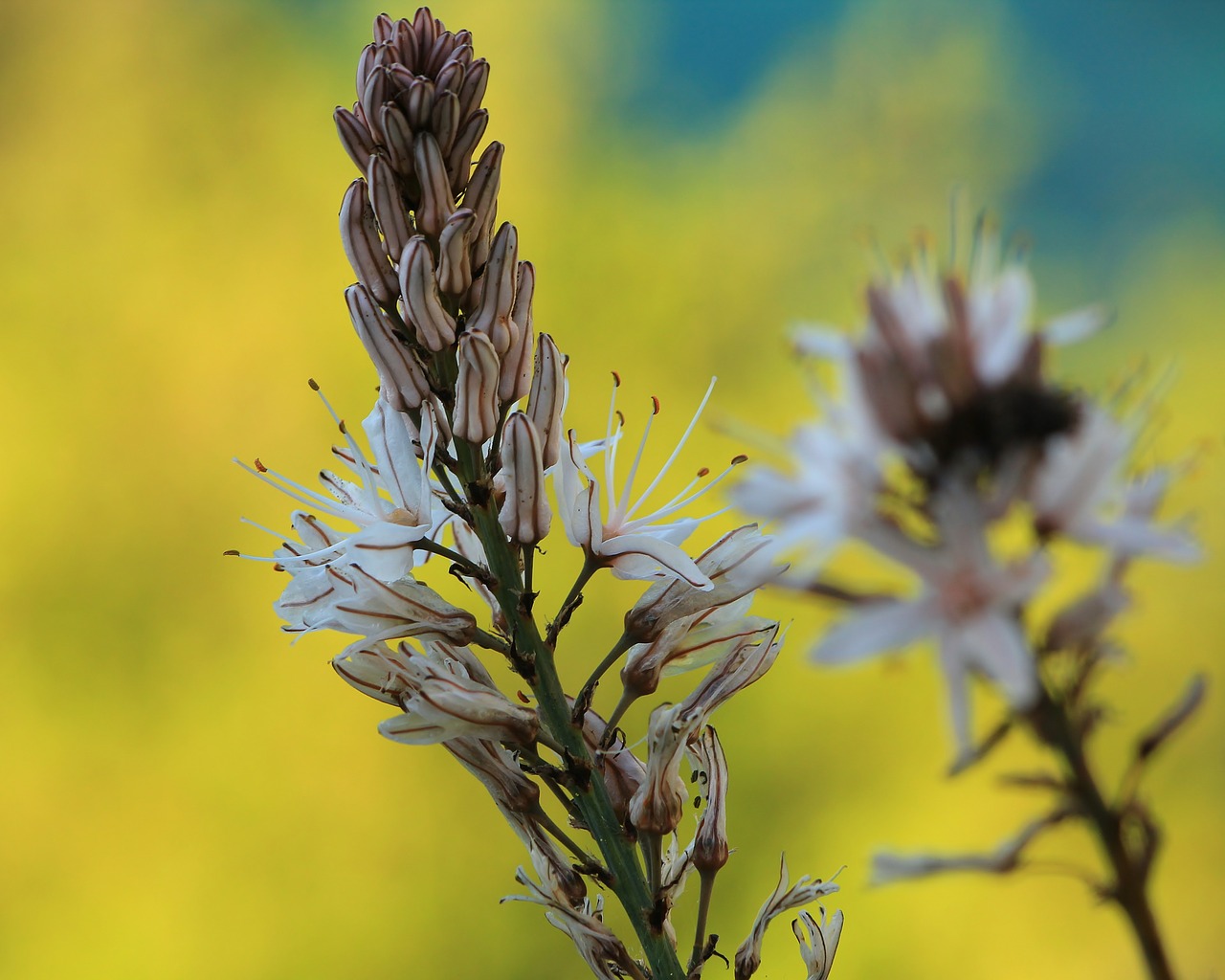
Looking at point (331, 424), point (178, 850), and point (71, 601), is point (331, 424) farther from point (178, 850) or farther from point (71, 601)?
point (178, 850)

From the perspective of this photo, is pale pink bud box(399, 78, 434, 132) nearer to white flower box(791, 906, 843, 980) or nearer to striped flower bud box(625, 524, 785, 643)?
striped flower bud box(625, 524, 785, 643)

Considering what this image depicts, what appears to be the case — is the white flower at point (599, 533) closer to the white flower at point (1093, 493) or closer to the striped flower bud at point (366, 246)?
the striped flower bud at point (366, 246)

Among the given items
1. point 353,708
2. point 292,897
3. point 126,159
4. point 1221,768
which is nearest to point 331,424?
point 353,708

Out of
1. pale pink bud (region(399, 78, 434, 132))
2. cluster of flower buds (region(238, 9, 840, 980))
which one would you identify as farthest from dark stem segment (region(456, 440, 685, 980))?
pale pink bud (region(399, 78, 434, 132))

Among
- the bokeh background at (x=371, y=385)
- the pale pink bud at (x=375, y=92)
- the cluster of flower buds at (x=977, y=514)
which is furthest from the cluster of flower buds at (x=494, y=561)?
the bokeh background at (x=371, y=385)

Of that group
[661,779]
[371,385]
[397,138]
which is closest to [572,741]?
[661,779]

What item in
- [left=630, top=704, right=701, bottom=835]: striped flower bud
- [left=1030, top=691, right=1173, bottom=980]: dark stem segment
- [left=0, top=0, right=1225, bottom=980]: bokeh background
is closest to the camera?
[left=1030, top=691, right=1173, bottom=980]: dark stem segment
